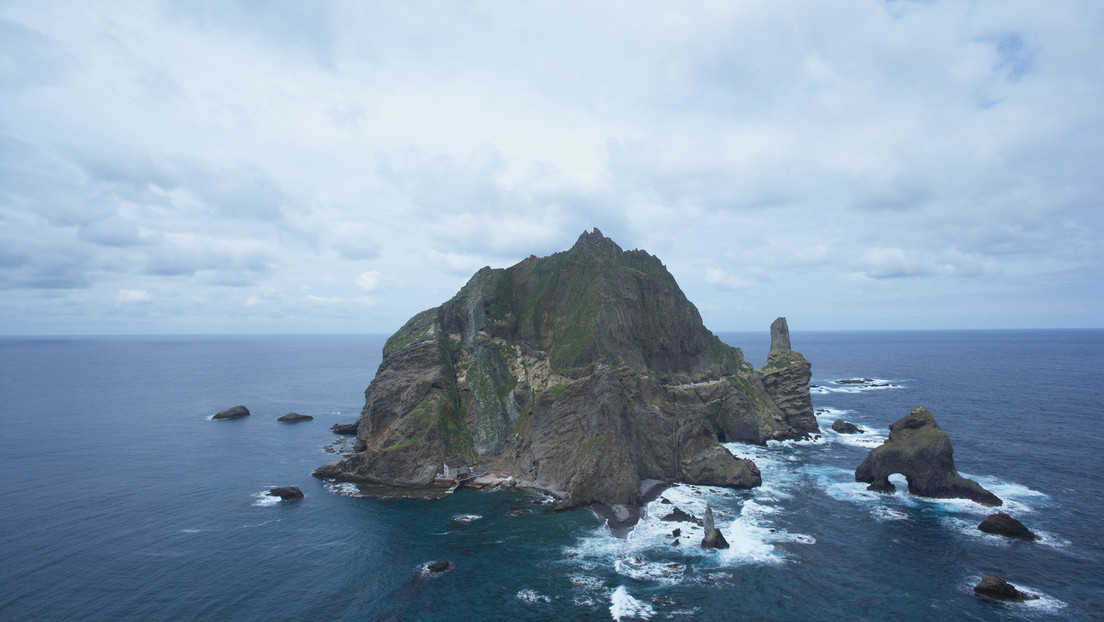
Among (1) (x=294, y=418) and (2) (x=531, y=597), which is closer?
(2) (x=531, y=597)

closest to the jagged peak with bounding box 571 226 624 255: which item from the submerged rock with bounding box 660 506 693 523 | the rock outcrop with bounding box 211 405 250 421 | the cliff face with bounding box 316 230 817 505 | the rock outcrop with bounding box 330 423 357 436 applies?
the cliff face with bounding box 316 230 817 505

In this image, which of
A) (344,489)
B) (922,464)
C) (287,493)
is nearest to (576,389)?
(344,489)

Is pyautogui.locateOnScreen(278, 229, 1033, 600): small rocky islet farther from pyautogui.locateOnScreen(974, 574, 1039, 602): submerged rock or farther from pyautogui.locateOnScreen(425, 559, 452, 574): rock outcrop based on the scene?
pyautogui.locateOnScreen(974, 574, 1039, 602): submerged rock

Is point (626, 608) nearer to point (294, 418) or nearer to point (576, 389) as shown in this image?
point (576, 389)

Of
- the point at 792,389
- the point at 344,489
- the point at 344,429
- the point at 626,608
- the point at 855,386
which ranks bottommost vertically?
the point at 626,608

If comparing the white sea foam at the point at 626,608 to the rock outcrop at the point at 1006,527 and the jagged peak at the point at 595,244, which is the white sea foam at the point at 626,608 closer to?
the rock outcrop at the point at 1006,527

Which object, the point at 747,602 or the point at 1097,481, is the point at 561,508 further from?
the point at 1097,481

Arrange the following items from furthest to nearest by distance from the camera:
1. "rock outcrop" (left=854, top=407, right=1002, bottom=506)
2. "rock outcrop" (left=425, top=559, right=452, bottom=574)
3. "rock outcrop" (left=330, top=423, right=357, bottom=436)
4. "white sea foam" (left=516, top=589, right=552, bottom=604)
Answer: "rock outcrop" (left=330, top=423, right=357, bottom=436) → "rock outcrop" (left=854, top=407, right=1002, bottom=506) → "rock outcrop" (left=425, top=559, right=452, bottom=574) → "white sea foam" (left=516, top=589, right=552, bottom=604)
